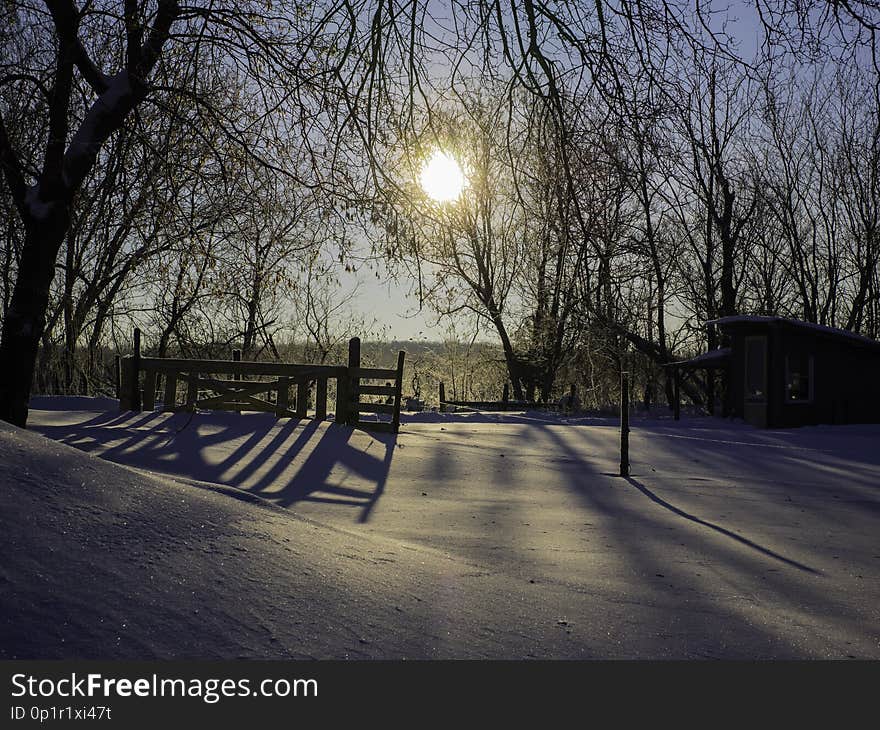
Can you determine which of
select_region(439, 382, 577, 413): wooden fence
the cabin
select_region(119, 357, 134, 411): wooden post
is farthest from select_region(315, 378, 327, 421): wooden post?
the cabin

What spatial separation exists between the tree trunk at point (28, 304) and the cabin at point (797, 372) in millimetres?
17842

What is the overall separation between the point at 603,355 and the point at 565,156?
2587cm

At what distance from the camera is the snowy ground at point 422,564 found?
3213 millimetres

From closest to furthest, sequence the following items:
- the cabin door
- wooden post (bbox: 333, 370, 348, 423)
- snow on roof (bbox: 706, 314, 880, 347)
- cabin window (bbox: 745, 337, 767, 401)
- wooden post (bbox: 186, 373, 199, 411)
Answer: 1. wooden post (bbox: 186, 373, 199, 411)
2. wooden post (bbox: 333, 370, 348, 423)
3. snow on roof (bbox: 706, 314, 880, 347)
4. the cabin door
5. cabin window (bbox: 745, 337, 767, 401)

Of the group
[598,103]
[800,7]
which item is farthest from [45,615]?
[800,7]

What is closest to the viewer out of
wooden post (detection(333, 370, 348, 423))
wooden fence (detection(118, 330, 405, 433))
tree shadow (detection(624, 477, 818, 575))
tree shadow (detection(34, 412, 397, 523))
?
tree shadow (detection(624, 477, 818, 575))

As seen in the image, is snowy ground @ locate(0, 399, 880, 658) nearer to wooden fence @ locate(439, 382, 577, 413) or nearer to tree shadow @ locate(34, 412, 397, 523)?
tree shadow @ locate(34, 412, 397, 523)

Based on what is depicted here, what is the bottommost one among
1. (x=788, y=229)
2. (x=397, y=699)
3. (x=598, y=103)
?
(x=397, y=699)

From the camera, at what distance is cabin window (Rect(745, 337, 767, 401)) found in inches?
904

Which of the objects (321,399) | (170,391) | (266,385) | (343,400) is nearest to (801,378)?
(343,400)

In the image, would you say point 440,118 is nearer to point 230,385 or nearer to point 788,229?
point 230,385

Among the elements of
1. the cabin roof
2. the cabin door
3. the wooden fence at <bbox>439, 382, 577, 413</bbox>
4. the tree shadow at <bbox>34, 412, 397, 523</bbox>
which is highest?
the cabin roof

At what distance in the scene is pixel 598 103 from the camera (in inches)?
216

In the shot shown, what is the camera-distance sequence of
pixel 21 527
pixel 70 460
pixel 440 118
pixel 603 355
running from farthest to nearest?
pixel 603 355, pixel 440 118, pixel 70 460, pixel 21 527
